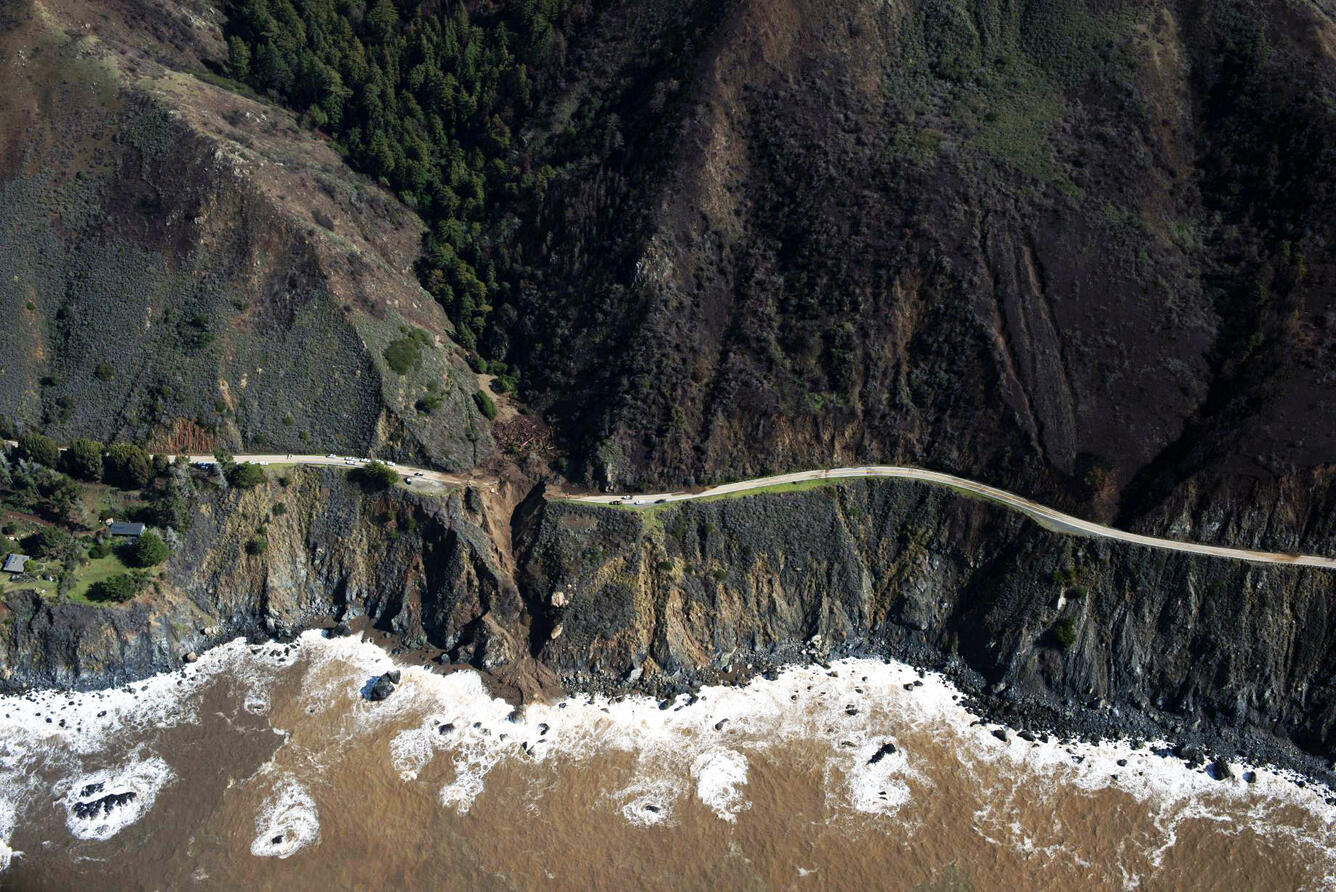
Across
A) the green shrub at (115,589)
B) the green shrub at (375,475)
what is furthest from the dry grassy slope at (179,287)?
the green shrub at (115,589)

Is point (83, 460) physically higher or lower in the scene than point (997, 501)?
lower

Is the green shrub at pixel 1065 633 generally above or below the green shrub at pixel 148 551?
above

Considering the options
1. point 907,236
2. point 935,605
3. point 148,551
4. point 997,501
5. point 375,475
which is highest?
point 907,236

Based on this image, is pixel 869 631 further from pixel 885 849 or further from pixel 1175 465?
pixel 1175 465

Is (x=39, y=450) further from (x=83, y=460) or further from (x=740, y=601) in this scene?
(x=740, y=601)

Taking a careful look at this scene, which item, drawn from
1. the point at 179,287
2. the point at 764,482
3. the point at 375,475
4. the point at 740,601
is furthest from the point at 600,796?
the point at 179,287

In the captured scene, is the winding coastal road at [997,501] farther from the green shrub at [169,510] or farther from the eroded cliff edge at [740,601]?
the green shrub at [169,510]
